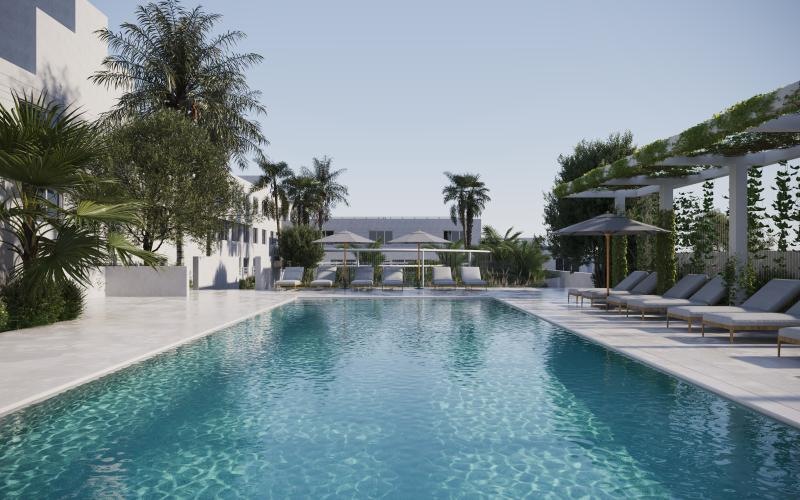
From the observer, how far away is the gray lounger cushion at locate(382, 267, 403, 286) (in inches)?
810

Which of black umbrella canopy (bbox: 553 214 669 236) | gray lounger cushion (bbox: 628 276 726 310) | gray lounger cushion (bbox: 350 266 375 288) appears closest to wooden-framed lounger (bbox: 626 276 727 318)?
gray lounger cushion (bbox: 628 276 726 310)

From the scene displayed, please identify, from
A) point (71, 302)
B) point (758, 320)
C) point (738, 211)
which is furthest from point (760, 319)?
point (71, 302)

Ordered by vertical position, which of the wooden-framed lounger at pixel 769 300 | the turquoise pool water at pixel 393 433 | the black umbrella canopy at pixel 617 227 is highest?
the black umbrella canopy at pixel 617 227

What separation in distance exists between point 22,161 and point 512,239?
68.2 ft

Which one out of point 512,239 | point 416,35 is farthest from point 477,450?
point 512,239

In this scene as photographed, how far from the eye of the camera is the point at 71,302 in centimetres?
1183

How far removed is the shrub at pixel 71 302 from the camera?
38.3 feet

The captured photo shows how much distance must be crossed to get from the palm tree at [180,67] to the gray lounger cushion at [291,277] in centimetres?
505

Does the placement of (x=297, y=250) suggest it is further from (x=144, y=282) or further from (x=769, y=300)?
(x=769, y=300)

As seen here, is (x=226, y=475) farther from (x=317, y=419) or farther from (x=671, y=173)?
(x=671, y=173)

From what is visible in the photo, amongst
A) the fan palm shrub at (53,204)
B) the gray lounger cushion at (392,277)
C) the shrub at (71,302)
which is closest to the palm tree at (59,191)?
the fan palm shrub at (53,204)

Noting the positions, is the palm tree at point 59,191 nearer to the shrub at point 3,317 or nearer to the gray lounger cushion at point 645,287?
the shrub at point 3,317

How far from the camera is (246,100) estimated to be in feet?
71.6

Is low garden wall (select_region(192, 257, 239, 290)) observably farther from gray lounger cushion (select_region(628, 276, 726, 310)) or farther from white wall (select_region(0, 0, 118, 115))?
gray lounger cushion (select_region(628, 276, 726, 310))
